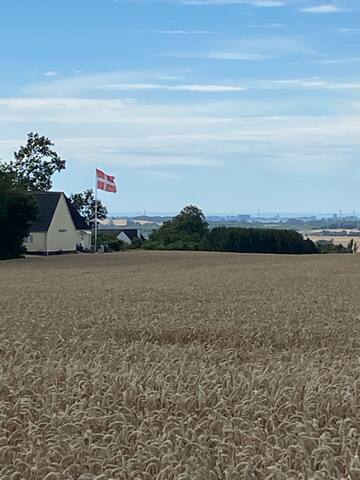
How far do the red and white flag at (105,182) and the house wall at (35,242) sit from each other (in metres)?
8.98

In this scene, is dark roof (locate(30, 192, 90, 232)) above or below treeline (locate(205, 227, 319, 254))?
above

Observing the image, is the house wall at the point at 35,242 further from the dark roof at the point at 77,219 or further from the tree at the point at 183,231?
the tree at the point at 183,231

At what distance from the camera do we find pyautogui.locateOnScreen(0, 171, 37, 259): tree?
56.0 meters

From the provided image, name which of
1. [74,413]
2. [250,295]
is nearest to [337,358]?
[74,413]

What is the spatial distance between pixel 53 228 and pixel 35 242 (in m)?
1.79

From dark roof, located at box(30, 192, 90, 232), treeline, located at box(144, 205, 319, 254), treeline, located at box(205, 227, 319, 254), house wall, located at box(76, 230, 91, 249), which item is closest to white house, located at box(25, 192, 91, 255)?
dark roof, located at box(30, 192, 90, 232)

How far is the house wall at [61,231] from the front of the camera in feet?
225

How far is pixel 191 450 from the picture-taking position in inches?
241

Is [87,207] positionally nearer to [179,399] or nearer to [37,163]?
[37,163]

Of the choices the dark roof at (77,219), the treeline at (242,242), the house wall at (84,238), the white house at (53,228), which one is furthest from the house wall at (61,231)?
the treeline at (242,242)

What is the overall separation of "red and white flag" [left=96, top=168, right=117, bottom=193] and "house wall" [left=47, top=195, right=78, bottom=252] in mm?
5204

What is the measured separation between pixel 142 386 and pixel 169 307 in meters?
11.3

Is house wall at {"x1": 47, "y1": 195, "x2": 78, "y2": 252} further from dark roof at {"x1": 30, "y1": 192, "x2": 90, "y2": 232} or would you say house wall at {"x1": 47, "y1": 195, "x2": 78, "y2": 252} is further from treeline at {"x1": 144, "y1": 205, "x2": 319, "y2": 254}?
treeline at {"x1": 144, "y1": 205, "x2": 319, "y2": 254}

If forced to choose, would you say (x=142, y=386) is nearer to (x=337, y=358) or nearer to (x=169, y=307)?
(x=337, y=358)
